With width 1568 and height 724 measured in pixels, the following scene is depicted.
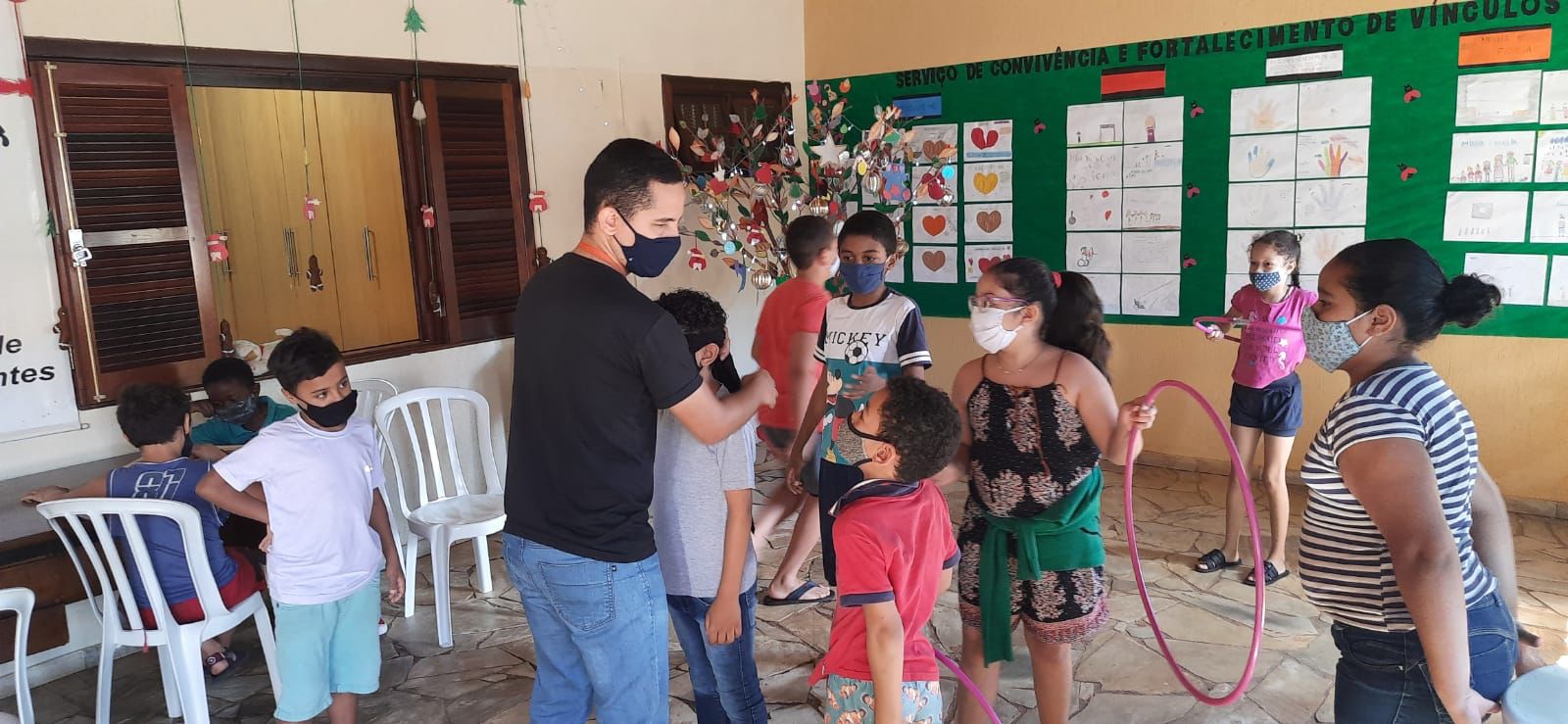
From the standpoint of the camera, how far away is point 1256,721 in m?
2.79

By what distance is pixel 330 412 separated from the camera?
2.48 metres

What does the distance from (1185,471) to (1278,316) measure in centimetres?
179

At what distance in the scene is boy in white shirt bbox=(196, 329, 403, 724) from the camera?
7.94 ft

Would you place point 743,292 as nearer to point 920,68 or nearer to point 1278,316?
point 920,68

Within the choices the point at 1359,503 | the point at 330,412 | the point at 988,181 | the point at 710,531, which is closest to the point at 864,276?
the point at 710,531

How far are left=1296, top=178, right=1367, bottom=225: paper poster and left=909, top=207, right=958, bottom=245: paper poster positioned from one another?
188 cm

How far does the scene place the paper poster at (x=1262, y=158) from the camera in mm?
4824

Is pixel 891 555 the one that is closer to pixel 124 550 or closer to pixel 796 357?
pixel 796 357

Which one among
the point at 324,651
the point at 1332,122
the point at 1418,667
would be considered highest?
the point at 1332,122

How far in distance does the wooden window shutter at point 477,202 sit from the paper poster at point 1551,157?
451cm

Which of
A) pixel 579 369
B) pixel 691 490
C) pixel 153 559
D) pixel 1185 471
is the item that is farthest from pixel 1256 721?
pixel 153 559

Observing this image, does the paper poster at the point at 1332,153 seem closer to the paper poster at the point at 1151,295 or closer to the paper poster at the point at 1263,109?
the paper poster at the point at 1263,109

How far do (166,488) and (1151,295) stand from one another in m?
4.56

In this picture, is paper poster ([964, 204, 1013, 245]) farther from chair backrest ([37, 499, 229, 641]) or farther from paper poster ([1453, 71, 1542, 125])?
chair backrest ([37, 499, 229, 641])
